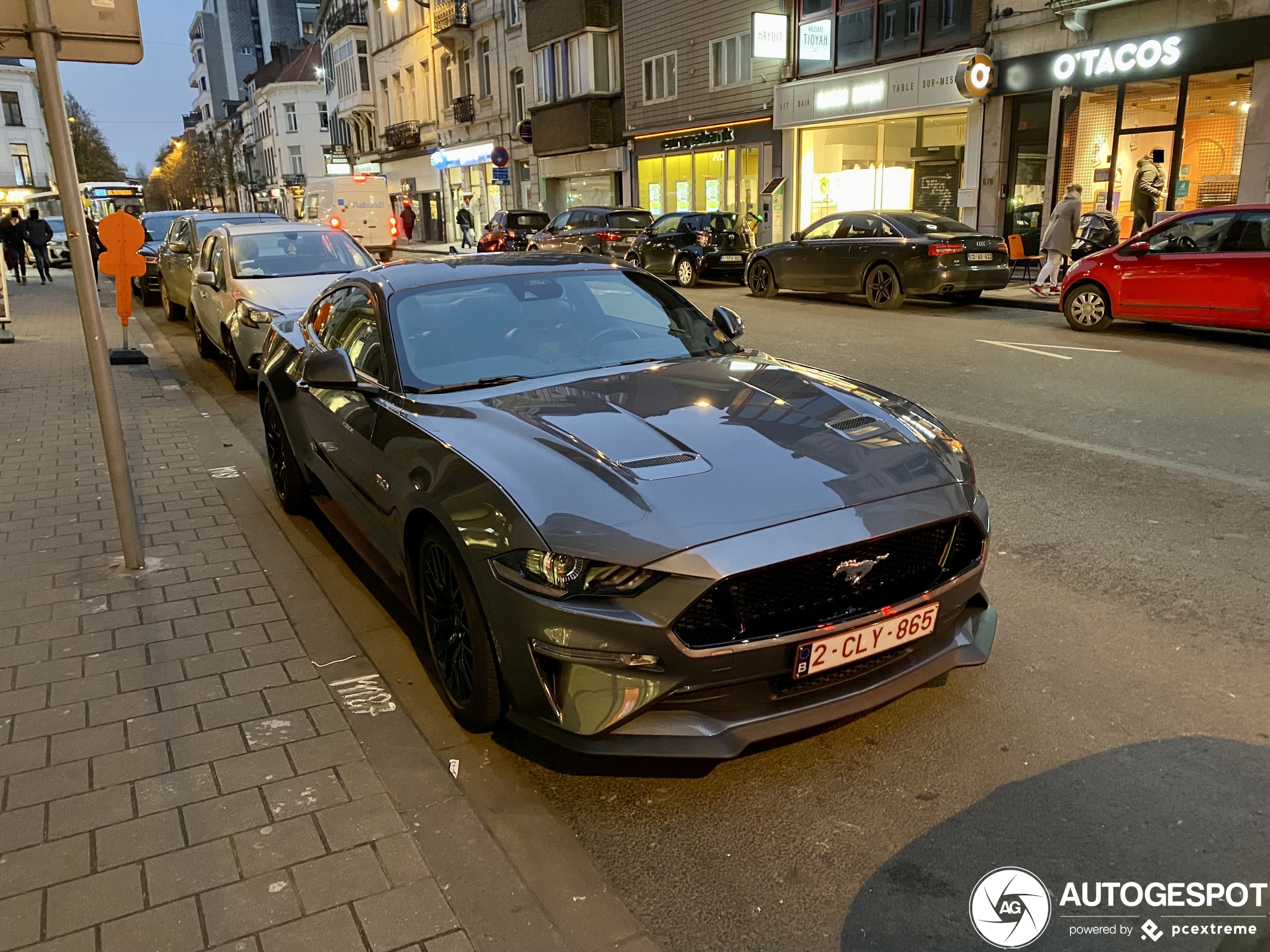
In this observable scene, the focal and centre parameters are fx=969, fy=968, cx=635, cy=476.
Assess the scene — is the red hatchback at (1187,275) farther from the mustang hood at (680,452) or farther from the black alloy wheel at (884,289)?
the mustang hood at (680,452)

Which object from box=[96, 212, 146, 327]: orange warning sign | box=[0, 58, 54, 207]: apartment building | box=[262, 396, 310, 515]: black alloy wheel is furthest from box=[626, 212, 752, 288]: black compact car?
box=[0, 58, 54, 207]: apartment building

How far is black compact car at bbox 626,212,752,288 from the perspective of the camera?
20.8m

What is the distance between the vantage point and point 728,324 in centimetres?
499

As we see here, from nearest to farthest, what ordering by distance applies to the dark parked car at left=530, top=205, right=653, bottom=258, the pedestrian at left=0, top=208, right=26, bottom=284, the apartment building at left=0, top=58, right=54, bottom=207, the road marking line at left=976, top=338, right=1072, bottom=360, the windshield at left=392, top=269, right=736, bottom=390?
the windshield at left=392, top=269, right=736, bottom=390, the road marking line at left=976, top=338, right=1072, bottom=360, the dark parked car at left=530, top=205, right=653, bottom=258, the pedestrian at left=0, top=208, right=26, bottom=284, the apartment building at left=0, top=58, right=54, bottom=207

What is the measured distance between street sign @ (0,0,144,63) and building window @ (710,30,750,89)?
2444 centimetres

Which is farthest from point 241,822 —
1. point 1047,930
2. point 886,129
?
point 886,129

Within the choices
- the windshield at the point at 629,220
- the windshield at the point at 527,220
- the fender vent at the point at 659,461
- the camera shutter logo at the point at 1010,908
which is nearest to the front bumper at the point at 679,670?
the fender vent at the point at 659,461

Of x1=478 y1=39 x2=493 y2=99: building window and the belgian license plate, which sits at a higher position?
x1=478 y1=39 x2=493 y2=99: building window

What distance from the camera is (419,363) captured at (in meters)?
4.18

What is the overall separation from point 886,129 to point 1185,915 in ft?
78.8

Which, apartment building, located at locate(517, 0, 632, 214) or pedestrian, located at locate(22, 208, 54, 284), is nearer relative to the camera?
pedestrian, located at locate(22, 208, 54, 284)

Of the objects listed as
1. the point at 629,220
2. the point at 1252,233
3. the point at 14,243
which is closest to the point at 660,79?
the point at 629,220

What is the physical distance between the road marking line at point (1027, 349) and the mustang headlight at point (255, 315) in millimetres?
8170

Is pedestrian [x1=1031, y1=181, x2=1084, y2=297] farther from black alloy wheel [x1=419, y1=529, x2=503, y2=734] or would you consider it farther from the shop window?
black alloy wheel [x1=419, y1=529, x2=503, y2=734]
